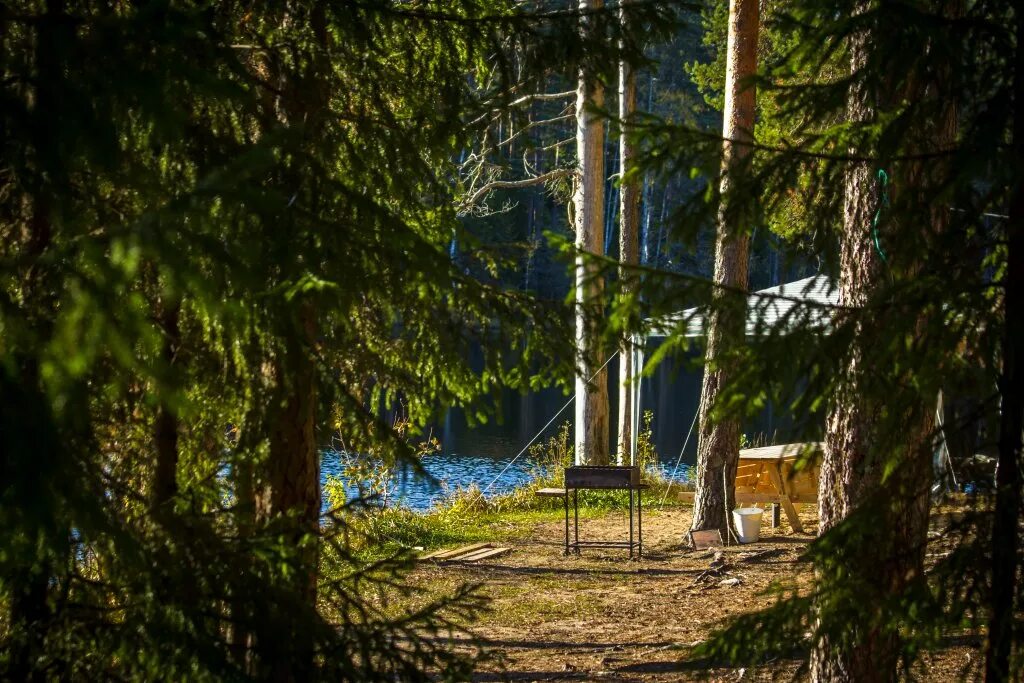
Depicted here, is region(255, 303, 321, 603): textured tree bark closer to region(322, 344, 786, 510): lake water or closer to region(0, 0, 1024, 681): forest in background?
region(0, 0, 1024, 681): forest in background

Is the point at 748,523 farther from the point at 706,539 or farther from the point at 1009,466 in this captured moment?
the point at 1009,466

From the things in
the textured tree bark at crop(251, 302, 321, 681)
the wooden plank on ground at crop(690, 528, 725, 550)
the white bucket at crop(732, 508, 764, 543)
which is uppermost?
the textured tree bark at crop(251, 302, 321, 681)

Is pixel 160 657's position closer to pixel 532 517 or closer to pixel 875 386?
pixel 875 386

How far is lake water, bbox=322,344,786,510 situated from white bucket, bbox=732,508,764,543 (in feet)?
5.64

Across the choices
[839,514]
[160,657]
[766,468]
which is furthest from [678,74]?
[160,657]

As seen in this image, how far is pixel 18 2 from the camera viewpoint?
3594 millimetres

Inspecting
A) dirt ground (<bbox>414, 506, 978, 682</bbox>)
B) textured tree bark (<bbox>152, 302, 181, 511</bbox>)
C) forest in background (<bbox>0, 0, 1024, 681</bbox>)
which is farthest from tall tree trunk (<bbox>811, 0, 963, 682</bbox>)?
textured tree bark (<bbox>152, 302, 181, 511</bbox>)

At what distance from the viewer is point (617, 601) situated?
8.76 meters

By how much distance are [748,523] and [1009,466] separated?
7.74m

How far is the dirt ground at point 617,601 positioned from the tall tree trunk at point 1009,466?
2268 mm

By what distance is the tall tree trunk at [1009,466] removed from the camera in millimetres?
3037

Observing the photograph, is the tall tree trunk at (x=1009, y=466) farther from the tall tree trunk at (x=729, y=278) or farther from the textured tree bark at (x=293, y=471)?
the tall tree trunk at (x=729, y=278)

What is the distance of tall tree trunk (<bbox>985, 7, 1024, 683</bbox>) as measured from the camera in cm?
304

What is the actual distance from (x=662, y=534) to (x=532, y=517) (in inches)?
82.6
